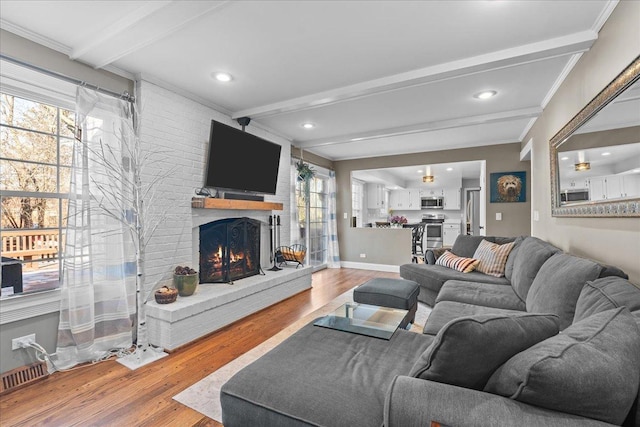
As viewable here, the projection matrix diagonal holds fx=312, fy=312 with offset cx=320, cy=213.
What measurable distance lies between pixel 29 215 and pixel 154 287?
3.60 feet

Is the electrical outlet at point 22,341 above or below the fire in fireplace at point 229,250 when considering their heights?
below

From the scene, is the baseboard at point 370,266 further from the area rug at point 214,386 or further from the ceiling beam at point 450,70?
the ceiling beam at point 450,70

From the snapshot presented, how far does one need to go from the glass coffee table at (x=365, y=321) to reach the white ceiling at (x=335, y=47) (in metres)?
1.99

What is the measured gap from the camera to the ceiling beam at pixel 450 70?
2.23 m

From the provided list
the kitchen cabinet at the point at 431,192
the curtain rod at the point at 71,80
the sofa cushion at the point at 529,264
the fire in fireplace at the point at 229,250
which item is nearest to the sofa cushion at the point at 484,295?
the sofa cushion at the point at 529,264

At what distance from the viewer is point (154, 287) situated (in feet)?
9.61

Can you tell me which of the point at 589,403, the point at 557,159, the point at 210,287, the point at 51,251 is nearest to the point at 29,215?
the point at 51,251

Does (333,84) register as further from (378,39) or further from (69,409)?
(69,409)

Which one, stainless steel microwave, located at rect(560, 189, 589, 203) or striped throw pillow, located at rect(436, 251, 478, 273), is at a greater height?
stainless steel microwave, located at rect(560, 189, 589, 203)

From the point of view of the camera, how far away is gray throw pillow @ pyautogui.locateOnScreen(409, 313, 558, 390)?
0.93 metres

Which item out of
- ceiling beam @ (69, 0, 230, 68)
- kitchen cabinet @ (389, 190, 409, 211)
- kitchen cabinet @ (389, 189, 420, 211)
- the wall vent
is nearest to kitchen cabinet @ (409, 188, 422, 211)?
kitchen cabinet @ (389, 189, 420, 211)

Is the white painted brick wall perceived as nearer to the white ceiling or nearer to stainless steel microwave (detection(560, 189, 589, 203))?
the white ceiling

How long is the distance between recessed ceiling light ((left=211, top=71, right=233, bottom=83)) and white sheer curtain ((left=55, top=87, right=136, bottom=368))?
0.81m

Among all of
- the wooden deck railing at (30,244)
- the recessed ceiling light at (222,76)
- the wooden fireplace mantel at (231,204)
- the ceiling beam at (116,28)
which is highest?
the recessed ceiling light at (222,76)
